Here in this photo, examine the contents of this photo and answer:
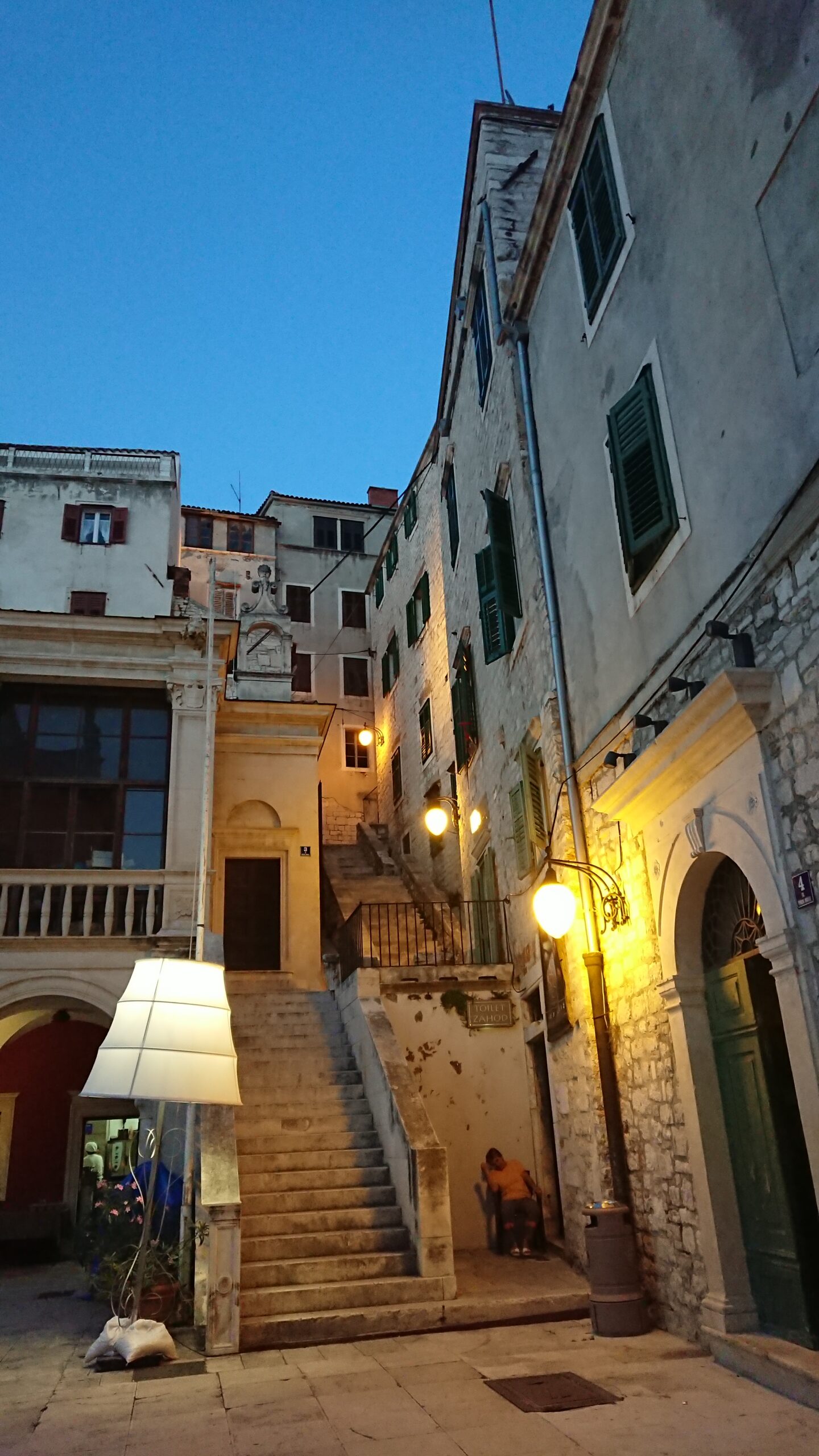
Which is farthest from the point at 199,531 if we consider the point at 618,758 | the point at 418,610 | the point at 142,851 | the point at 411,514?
the point at 618,758

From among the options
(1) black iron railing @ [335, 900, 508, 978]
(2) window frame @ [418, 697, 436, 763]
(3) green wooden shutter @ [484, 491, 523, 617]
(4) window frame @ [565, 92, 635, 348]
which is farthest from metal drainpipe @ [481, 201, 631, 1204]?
(2) window frame @ [418, 697, 436, 763]

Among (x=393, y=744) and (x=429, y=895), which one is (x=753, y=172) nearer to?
(x=429, y=895)

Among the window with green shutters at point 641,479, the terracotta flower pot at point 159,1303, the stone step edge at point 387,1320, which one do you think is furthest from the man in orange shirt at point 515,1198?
the window with green shutters at point 641,479

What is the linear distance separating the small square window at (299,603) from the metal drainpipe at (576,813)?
17037 millimetres

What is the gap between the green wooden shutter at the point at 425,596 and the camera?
20641mm

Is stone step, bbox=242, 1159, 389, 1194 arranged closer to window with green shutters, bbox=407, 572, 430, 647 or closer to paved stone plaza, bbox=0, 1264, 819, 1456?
paved stone plaza, bbox=0, 1264, 819, 1456

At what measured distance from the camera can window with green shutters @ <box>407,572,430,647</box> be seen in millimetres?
20781

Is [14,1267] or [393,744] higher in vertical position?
[393,744]

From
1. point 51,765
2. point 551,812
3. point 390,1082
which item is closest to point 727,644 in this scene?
point 551,812

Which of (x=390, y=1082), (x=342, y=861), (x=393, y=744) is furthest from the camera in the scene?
(x=393, y=744)

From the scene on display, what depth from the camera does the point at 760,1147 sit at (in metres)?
6.32

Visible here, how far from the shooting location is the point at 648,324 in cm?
744

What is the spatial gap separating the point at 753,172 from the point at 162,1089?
21.1ft

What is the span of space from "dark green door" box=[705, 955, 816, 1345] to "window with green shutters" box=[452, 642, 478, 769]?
324 inches
